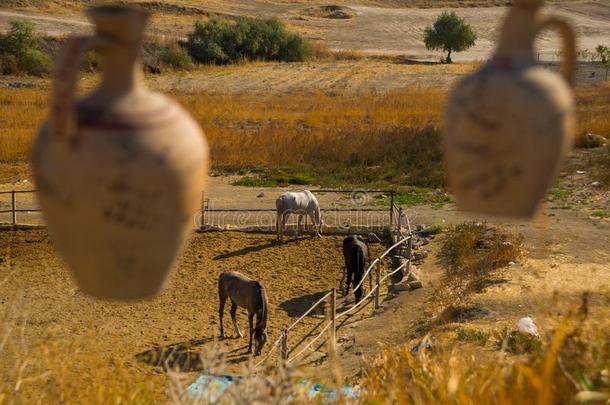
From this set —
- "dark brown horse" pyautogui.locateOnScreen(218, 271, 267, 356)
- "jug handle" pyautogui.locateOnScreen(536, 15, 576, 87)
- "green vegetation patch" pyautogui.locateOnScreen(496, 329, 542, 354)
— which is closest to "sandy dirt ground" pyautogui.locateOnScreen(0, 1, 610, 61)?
"dark brown horse" pyautogui.locateOnScreen(218, 271, 267, 356)

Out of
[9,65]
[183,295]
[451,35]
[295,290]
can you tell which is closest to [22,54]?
[9,65]

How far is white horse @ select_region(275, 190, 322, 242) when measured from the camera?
12.7 meters

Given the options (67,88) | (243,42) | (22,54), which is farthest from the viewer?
(243,42)

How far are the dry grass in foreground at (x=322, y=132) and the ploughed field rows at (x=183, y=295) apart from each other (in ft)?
14.7

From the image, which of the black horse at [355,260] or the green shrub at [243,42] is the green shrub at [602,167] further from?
the green shrub at [243,42]

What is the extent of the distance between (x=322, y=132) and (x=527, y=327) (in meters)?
12.8

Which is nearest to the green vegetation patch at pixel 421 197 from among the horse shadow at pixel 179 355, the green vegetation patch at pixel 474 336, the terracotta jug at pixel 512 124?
the horse shadow at pixel 179 355

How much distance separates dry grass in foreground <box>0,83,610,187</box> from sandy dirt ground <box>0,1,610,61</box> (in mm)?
15421

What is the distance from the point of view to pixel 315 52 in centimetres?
4038

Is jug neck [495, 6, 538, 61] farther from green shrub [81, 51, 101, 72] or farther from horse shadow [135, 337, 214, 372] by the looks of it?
green shrub [81, 51, 101, 72]

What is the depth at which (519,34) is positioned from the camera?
3.33 meters

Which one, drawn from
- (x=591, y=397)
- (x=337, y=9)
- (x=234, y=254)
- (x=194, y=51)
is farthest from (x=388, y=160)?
(x=337, y=9)

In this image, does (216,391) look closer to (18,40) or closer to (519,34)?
(519,34)

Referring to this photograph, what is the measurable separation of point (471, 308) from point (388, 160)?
8986 mm
